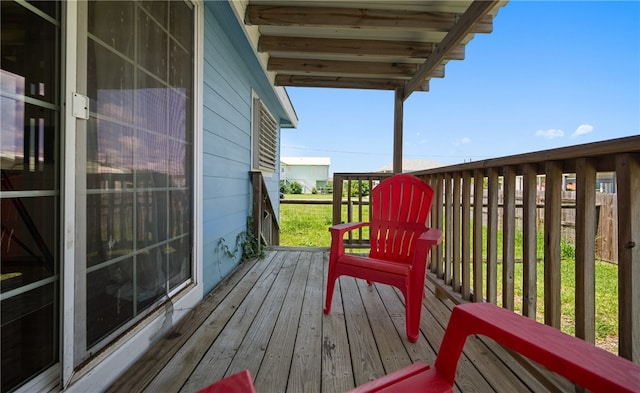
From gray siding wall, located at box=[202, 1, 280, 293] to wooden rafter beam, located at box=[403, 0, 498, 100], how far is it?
1.96 metres

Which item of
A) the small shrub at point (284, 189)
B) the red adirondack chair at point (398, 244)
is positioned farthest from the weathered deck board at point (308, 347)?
the small shrub at point (284, 189)

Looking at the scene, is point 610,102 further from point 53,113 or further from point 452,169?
point 53,113

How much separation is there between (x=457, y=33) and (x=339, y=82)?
6.16 feet

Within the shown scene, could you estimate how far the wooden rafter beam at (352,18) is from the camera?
2643 millimetres

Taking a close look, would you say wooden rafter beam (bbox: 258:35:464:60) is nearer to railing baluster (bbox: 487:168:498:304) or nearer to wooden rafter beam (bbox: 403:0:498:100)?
wooden rafter beam (bbox: 403:0:498:100)

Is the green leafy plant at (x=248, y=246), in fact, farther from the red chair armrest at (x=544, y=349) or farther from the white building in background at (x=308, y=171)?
the white building in background at (x=308, y=171)

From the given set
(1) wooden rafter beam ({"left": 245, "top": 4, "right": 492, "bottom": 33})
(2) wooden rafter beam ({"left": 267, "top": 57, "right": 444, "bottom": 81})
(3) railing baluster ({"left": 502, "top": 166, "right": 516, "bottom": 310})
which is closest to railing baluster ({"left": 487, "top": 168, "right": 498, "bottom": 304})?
(3) railing baluster ({"left": 502, "top": 166, "right": 516, "bottom": 310})

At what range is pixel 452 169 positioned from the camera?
2123 mm

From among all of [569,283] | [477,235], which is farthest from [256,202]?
[569,283]

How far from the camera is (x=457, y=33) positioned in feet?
8.58

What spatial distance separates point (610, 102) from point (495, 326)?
60.8 feet

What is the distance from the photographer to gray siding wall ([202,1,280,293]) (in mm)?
2322

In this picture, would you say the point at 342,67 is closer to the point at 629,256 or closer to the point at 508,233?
the point at 508,233

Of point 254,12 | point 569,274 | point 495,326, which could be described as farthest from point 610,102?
point 495,326
